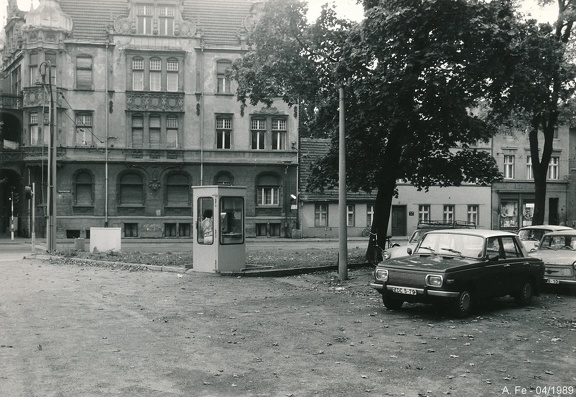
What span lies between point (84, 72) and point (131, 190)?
8614mm

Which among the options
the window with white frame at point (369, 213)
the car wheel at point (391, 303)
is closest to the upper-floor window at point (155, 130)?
the window with white frame at point (369, 213)

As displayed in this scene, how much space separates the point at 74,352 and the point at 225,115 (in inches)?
1429

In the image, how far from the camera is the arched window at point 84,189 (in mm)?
41438

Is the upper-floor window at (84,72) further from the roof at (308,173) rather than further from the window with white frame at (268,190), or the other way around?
the roof at (308,173)

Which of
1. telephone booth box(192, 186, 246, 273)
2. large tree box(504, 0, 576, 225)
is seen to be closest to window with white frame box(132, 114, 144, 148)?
telephone booth box(192, 186, 246, 273)

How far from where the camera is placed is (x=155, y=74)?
140ft

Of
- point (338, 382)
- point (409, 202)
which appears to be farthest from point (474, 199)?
point (338, 382)

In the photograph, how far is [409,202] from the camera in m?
48.8

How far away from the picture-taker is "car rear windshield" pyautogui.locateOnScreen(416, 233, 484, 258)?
40.1 feet

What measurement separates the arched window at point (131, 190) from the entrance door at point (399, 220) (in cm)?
1951

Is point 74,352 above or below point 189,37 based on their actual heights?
below

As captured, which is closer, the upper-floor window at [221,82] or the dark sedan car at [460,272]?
the dark sedan car at [460,272]

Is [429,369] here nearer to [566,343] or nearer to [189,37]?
[566,343]

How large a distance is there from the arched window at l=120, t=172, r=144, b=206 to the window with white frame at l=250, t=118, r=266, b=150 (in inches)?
334
